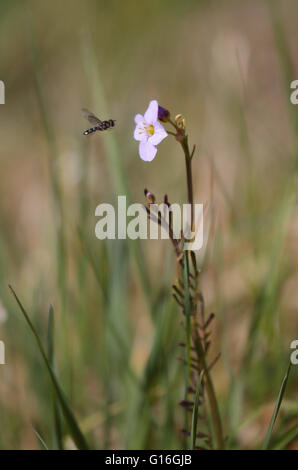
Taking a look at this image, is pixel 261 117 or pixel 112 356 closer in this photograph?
pixel 112 356

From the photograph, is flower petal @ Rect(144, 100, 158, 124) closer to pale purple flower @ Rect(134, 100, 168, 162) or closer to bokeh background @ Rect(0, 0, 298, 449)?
pale purple flower @ Rect(134, 100, 168, 162)

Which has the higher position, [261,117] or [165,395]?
[261,117]

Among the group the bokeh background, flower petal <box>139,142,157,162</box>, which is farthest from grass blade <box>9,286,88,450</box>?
flower petal <box>139,142,157,162</box>

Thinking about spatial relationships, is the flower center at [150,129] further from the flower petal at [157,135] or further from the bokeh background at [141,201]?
the bokeh background at [141,201]

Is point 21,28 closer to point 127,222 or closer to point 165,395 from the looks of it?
point 127,222

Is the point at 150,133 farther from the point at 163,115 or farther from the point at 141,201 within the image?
the point at 141,201

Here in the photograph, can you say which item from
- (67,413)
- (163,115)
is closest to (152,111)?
(163,115)
